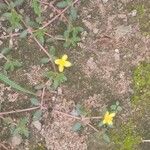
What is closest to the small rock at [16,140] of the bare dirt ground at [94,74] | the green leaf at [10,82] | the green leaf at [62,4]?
Result: the bare dirt ground at [94,74]

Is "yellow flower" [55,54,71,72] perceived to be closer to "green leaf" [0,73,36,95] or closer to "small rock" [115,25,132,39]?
"green leaf" [0,73,36,95]

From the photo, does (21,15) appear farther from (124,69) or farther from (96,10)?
(124,69)

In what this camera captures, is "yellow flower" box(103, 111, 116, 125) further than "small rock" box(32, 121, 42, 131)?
No

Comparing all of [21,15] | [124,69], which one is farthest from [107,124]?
[21,15]

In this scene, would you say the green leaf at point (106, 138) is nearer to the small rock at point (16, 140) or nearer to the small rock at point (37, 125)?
the small rock at point (37, 125)

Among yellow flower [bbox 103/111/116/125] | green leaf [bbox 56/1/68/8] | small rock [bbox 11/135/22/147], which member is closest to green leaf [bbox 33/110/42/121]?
small rock [bbox 11/135/22/147]

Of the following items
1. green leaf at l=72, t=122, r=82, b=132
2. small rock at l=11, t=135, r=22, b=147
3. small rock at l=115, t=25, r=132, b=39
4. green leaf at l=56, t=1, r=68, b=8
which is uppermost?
green leaf at l=56, t=1, r=68, b=8

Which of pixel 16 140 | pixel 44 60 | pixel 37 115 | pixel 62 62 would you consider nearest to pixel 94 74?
pixel 62 62

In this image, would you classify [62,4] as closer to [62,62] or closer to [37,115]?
[62,62]
